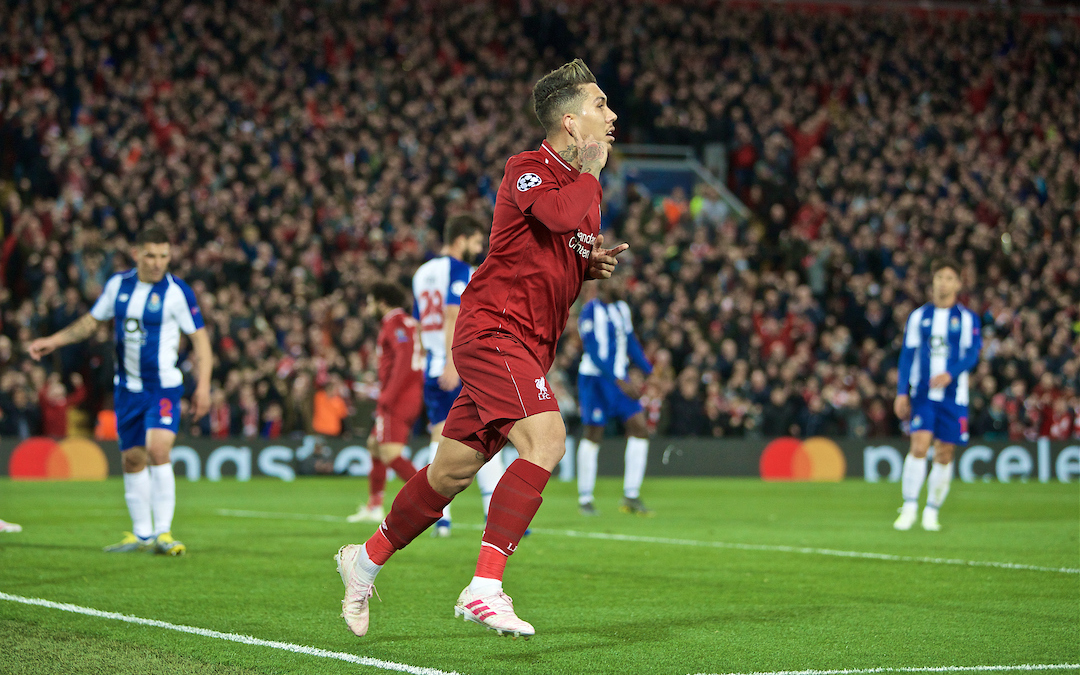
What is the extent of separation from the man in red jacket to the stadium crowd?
813cm

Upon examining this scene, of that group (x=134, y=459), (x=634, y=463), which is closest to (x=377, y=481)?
(x=634, y=463)

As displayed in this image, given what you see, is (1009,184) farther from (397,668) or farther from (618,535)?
(397,668)

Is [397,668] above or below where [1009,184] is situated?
below

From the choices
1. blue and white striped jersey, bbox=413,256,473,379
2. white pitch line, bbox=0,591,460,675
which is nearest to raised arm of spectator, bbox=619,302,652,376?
blue and white striped jersey, bbox=413,256,473,379

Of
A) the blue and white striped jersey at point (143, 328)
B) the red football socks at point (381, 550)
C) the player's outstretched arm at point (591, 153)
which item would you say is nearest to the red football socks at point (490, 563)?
the red football socks at point (381, 550)

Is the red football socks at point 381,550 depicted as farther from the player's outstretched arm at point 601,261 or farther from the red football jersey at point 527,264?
the player's outstretched arm at point 601,261

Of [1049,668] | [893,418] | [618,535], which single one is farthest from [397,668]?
[893,418]

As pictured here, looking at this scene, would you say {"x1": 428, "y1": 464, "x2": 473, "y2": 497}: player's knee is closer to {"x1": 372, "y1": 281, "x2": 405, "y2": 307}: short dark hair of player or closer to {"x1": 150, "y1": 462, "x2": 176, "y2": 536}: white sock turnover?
{"x1": 150, "y1": 462, "x2": 176, "y2": 536}: white sock turnover

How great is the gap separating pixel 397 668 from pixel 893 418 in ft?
62.6

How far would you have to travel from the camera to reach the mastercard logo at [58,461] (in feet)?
57.2

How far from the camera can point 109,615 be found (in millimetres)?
5672

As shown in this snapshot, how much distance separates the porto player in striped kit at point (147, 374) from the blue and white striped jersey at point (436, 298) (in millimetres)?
1793

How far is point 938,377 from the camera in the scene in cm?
1065

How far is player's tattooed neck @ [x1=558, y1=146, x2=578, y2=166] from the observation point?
4.99 meters
